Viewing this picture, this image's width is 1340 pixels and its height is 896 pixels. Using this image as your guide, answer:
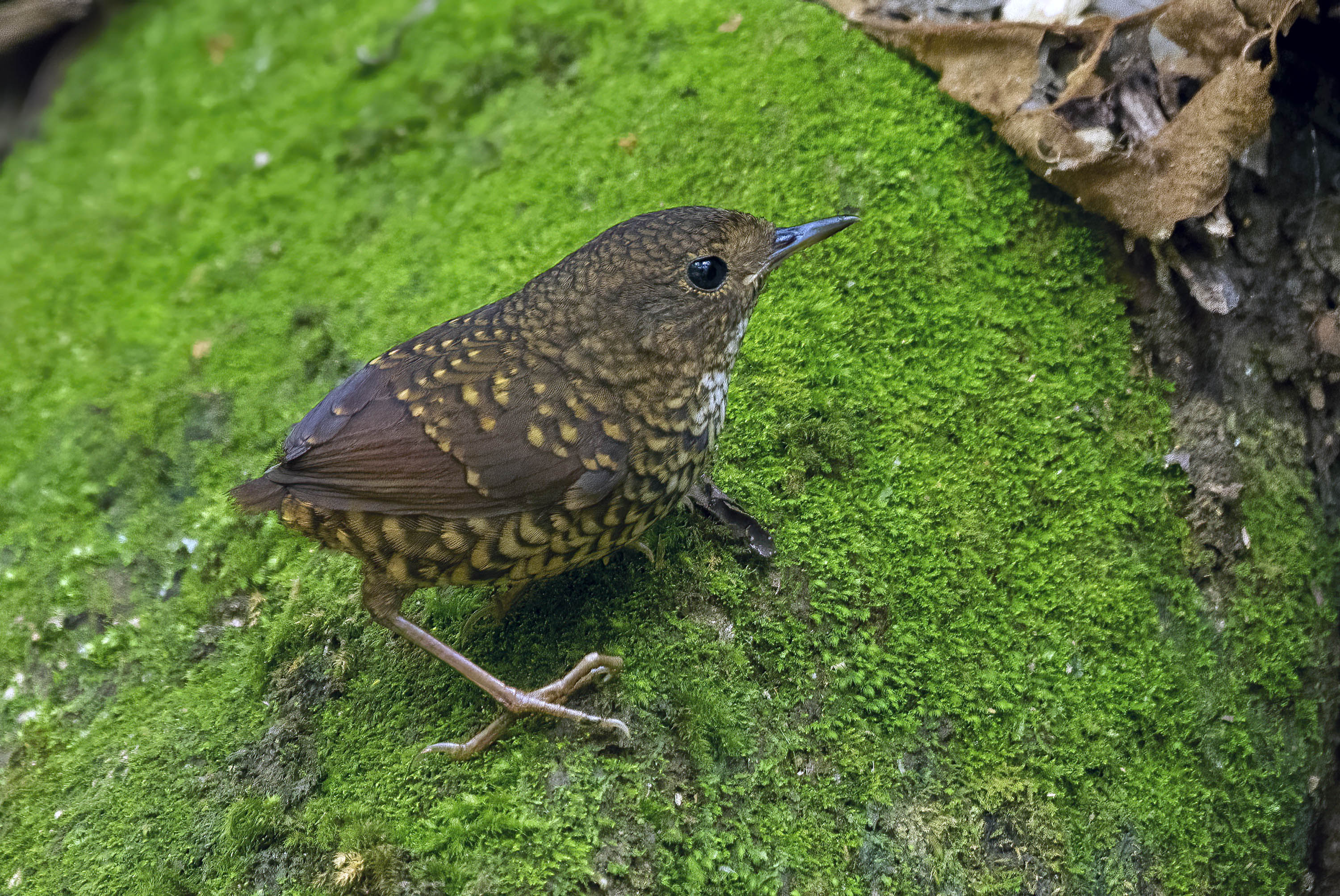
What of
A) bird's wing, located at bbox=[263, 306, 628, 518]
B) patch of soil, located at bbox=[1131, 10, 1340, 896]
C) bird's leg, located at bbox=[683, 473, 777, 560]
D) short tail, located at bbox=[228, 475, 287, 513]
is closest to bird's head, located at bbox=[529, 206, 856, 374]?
bird's wing, located at bbox=[263, 306, 628, 518]

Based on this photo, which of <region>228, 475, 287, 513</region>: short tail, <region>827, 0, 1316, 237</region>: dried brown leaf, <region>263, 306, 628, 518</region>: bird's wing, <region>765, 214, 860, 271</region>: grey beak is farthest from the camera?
<region>827, 0, 1316, 237</region>: dried brown leaf

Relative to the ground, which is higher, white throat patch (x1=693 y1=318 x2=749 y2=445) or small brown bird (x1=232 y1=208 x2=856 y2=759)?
small brown bird (x1=232 y1=208 x2=856 y2=759)

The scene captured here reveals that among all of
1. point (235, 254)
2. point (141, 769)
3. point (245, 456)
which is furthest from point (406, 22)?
point (141, 769)

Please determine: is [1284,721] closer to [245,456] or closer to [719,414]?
[719,414]

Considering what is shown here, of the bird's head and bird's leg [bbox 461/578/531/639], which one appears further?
bird's leg [bbox 461/578/531/639]

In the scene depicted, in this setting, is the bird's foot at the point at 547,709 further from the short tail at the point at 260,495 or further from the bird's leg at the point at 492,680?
the short tail at the point at 260,495

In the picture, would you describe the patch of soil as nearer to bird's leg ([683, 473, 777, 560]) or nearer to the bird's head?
bird's leg ([683, 473, 777, 560])
